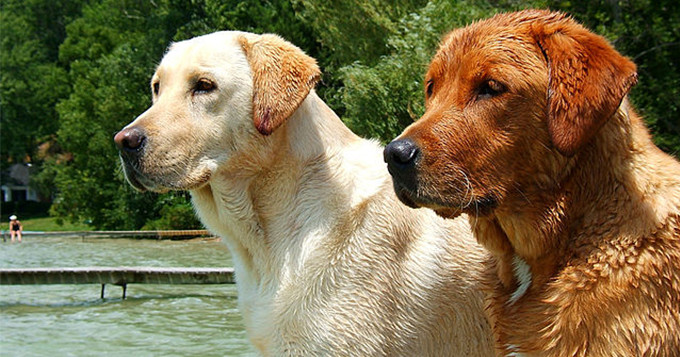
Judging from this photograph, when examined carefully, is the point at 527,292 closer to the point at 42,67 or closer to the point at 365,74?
the point at 365,74

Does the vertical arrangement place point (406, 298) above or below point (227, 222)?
below

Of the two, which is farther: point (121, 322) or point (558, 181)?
point (121, 322)

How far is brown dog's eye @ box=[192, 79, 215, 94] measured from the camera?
4.32m

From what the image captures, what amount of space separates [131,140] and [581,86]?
232 centimetres

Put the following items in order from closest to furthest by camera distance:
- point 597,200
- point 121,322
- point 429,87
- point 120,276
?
1. point 597,200
2. point 429,87
3. point 121,322
4. point 120,276

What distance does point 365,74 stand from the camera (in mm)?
18234

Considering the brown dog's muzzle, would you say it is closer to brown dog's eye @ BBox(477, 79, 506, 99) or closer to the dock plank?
brown dog's eye @ BBox(477, 79, 506, 99)

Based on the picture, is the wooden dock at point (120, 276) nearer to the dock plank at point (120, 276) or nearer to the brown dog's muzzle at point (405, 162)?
the dock plank at point (120, 276)

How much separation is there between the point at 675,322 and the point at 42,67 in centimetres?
6805

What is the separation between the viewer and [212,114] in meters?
4.30

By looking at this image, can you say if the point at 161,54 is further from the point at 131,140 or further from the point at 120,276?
the point at 131,140

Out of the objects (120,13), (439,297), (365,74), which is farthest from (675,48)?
(120,13)

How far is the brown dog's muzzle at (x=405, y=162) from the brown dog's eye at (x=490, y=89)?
37cm

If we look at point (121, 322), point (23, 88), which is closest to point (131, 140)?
point (121, 322)
